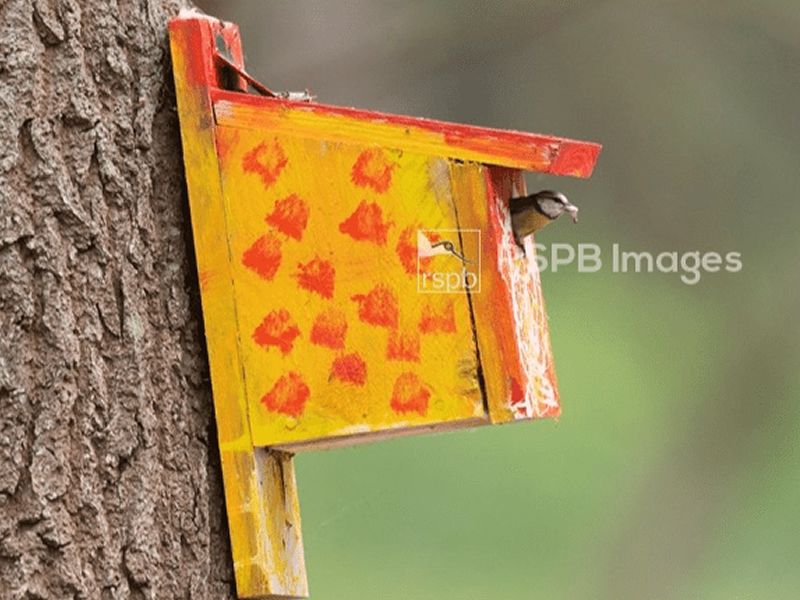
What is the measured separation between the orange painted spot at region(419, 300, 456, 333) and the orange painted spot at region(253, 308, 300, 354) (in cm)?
10

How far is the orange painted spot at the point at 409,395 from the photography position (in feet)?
3.61

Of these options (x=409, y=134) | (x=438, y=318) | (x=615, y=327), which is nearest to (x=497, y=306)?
(x=438, y=318)

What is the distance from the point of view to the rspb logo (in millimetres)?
1090

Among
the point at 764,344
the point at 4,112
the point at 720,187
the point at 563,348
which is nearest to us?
the point at 4,112

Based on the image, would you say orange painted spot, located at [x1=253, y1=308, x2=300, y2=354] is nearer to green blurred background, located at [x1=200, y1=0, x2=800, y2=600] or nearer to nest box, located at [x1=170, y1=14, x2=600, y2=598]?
nest box, located at [x1=170, y1=14, x2=600, y2=598]

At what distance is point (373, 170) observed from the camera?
3.66 feet

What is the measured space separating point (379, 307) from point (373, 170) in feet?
0.35

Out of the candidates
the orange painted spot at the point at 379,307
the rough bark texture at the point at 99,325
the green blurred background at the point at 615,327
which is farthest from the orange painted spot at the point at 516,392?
the green blurred background at the point at 615,327

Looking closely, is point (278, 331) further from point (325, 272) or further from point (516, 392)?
point (516, 392)

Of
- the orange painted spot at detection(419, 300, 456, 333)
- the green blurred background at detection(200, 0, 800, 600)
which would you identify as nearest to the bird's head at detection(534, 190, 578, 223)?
the orange painted spot at detection(419, 300, 456, 333)

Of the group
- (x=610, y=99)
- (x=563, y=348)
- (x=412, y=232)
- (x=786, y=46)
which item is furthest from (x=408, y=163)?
(x=786, y=46)

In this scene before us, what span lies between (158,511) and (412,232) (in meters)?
0.28

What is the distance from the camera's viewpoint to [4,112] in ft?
3.35

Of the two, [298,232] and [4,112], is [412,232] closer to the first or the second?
[298,232]
